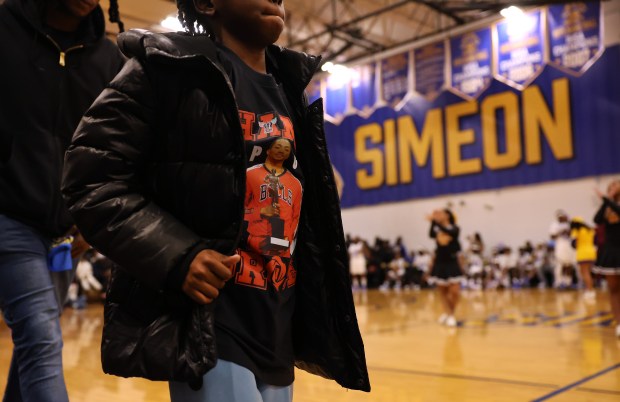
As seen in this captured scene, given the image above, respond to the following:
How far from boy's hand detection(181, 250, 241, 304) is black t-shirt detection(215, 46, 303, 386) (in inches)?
5.8

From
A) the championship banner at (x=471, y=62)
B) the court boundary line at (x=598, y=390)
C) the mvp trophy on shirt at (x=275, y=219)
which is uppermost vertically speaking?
the championship banner at (x=471, y=62)

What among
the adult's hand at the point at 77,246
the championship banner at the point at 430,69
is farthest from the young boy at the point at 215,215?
the championship banner at the point at 430,69

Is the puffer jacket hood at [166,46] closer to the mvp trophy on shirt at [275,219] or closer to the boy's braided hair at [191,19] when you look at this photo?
the boy's braided hair at [191,19]

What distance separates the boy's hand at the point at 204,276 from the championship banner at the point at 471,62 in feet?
47.7

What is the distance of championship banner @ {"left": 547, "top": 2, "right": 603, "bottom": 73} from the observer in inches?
510

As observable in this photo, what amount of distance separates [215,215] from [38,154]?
1012 millimetres

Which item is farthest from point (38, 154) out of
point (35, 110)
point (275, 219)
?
point (275, 219)

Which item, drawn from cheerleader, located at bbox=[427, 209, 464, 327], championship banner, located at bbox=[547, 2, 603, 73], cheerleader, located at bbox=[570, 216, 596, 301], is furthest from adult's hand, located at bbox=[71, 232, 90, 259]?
championship banner, located at bbox=[547, 2, 603, 73]

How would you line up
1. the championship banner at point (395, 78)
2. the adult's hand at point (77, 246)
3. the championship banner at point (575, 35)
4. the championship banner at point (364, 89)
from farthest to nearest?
the championship banner at point (364, 89) < the championship banner at point (395, 78) < the championship banner at point (575, 35) < the adult's hand at point (77, 246)

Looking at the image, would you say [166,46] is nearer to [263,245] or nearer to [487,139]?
[263,245]

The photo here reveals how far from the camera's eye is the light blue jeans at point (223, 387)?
1.26 meters

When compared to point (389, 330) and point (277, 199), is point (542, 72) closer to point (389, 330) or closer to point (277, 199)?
point (389, 330)

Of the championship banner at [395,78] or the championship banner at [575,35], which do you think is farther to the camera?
the championship banner at [395,78]

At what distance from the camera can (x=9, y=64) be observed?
79.3 inches
